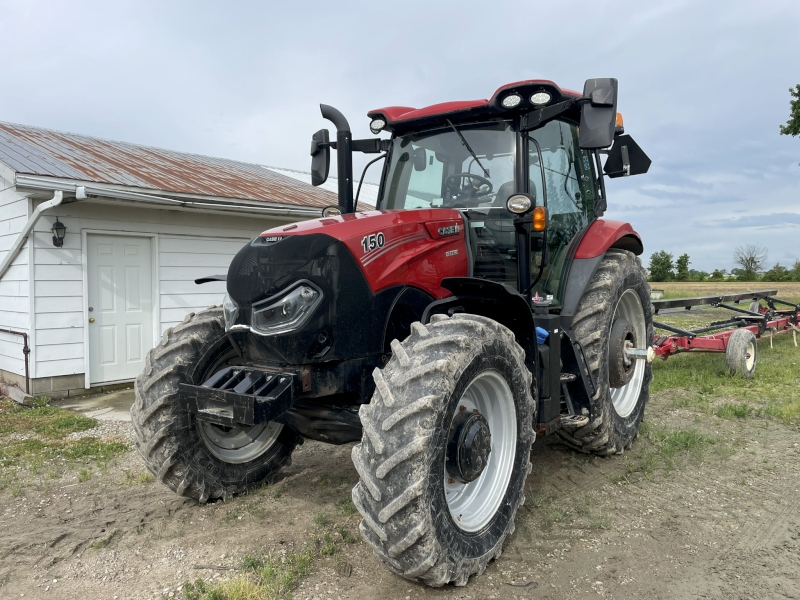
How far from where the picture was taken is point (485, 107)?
3.87 meters

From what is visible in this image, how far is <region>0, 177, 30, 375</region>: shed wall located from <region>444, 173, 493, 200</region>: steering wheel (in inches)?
238

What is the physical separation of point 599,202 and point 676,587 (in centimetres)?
299

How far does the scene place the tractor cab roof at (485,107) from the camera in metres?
3.64

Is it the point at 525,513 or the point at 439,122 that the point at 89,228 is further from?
the point at 525,513

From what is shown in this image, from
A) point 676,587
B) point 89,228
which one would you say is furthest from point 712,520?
point 89,228

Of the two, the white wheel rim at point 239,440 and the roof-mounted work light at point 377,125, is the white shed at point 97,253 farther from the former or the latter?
the white wheel rim at point 239,440

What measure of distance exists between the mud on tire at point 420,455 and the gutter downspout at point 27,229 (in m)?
5.95

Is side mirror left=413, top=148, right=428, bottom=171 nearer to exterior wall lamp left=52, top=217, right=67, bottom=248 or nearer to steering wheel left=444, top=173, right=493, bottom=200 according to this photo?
steering wheel left=444, top=173, right=493, bottom=200

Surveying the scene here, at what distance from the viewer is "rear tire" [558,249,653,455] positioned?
4.15 m

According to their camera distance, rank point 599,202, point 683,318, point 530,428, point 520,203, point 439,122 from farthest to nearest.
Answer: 1. point 683,318
2. point 599,202
3. point 439,122
4. point 520,203
5. point 530,428

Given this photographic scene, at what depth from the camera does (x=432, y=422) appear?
2.62m

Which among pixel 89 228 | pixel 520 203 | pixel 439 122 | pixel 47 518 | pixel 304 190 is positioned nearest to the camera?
pixel 520 203

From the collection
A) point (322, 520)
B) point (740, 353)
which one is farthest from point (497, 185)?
point (740, 353)

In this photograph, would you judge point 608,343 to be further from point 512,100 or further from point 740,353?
point 740,353
